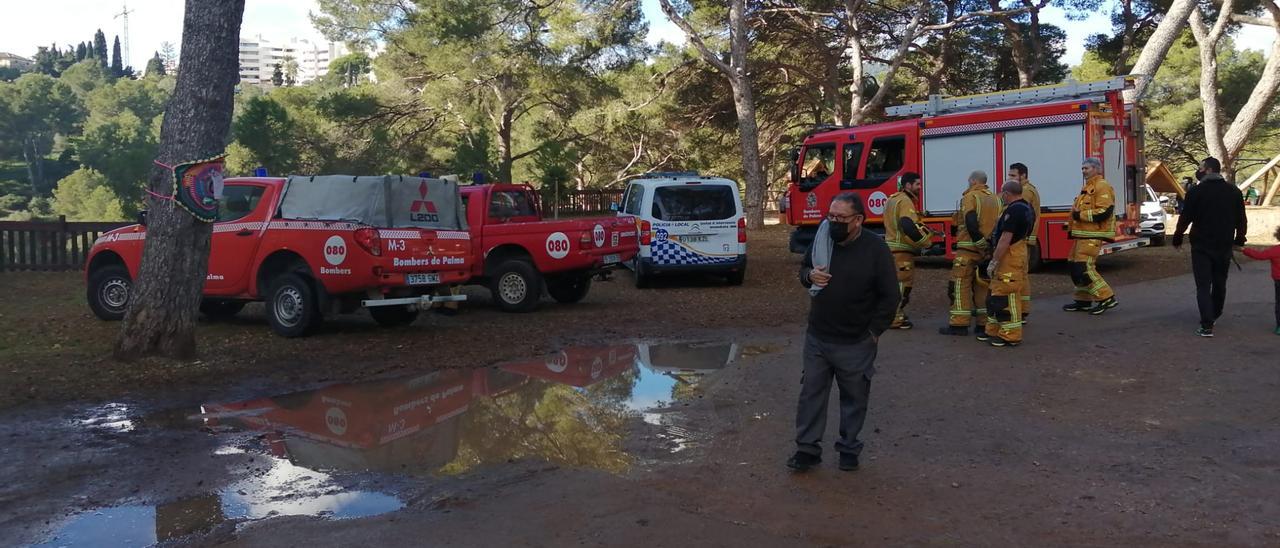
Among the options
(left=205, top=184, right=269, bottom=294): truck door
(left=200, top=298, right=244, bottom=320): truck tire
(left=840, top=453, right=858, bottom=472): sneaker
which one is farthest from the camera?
(left=200, top=298, right=244, bottom=320): truck tire

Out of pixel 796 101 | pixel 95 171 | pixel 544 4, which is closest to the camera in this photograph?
pixel 544 4

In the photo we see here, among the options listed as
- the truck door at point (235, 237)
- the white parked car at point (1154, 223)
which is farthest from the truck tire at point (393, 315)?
the white parked car at point (1154, 223)

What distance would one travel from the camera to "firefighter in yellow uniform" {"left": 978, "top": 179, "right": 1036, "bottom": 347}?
8953 millimetres

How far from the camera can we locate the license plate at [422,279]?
1030 centimetres

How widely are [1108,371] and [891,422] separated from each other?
2519 millimetres

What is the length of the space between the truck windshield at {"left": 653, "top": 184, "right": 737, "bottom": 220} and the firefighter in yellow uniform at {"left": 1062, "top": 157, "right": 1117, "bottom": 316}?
206 inches

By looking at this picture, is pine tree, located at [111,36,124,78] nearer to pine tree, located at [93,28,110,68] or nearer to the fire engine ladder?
pine tree, located at [93,28,110,68]

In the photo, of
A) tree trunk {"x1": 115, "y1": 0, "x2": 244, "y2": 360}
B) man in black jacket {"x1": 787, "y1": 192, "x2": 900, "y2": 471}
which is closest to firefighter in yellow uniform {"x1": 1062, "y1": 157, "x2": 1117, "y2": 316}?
man in black jacket {"x1": 787, "y1": 192, "x2": 900, "y2": 471}

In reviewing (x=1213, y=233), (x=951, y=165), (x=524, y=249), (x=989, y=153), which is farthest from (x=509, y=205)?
(x=1213, y=233)

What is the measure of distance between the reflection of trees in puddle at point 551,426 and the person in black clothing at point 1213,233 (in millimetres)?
5556

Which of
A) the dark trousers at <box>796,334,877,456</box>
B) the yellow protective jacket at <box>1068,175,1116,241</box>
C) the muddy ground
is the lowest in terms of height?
the muddy ground

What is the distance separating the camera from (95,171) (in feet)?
180

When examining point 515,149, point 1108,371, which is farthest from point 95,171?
point 1108,371

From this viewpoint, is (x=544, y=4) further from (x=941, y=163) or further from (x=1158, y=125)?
(x=1158, y=125)
